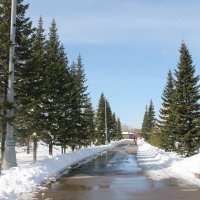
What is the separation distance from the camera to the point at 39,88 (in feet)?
85.5

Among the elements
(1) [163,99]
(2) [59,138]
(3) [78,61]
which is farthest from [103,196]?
(3) [78,61]

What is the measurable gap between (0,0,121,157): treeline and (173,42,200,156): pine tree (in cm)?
985

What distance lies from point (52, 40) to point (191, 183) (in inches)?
1008

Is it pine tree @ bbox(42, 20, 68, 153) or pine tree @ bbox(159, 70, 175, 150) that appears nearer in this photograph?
pine tree @ bbox(42, 20, 68, 153)

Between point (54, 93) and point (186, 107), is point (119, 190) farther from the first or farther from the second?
point (186, 107)

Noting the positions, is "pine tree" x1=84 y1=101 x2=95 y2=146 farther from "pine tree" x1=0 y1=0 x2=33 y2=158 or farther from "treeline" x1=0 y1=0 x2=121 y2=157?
"pine tree" x1=0 y1=0 x2=33 y2=158

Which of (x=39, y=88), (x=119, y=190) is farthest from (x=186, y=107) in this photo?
(x=119, y=190)

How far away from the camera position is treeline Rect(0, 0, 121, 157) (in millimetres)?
24109

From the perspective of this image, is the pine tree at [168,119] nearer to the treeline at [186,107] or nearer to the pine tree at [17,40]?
the treeline at [186,107]

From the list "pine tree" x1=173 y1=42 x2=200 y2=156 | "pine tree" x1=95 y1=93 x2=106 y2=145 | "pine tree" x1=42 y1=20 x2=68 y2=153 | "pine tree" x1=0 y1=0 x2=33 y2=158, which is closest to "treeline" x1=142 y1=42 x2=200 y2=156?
"pine tree" x1=173 y1=42 x2=200 y2=156

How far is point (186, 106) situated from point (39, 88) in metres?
17.9

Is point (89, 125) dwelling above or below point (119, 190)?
above

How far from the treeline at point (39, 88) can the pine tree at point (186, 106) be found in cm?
985

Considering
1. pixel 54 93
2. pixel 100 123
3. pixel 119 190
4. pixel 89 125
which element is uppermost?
pixel 100 123
